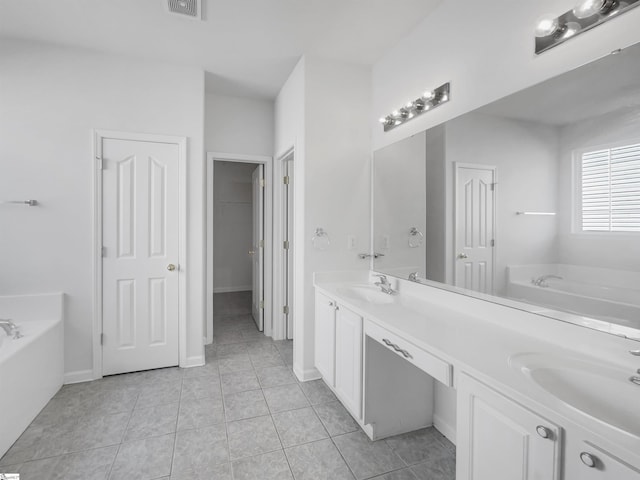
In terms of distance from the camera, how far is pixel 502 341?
1364mm

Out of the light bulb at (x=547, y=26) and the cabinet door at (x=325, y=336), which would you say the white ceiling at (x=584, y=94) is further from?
the cabinet door at (x=325, y=336)

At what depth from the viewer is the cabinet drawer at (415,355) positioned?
1.25 metres

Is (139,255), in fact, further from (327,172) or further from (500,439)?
(500,439)

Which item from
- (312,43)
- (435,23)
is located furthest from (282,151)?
(435,23)

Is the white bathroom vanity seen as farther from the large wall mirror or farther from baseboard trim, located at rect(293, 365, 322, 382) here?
baseboard trim, located at rect(293, 365, 322, 382)

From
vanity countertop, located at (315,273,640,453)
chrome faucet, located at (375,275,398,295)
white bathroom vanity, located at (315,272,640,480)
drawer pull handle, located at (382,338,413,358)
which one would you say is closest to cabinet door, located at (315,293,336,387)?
white bathroom vanity, located at (315,272,640,480)

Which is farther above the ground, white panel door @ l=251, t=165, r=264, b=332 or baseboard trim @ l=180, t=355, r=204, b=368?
white panel door @ l=251, t=165, r=264, b=332

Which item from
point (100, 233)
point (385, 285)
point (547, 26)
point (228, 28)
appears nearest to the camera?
point (547, 26)

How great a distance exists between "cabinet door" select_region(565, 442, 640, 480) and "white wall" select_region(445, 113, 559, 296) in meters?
0.83

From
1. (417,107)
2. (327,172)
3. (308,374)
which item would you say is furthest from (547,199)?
(308,374)

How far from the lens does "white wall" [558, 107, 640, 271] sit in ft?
3.72

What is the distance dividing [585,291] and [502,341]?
38 centimetres

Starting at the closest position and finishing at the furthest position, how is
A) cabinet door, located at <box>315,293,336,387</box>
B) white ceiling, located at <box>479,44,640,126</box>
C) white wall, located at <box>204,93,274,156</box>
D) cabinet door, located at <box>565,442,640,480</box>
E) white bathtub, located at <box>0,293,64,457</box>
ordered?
cabinet door, located at <box>565,442,640,480</box>
white ceiling, located at <box>479,44,640,126</box>
white bathtub, located at <box>0,293,64,457</box>
cabinet door, located at <box>315,293,336,387</box>
white wall, located at <box>204,93,274,156</box>

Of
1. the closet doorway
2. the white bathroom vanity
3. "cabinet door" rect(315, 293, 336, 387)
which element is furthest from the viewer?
the closet doorway
